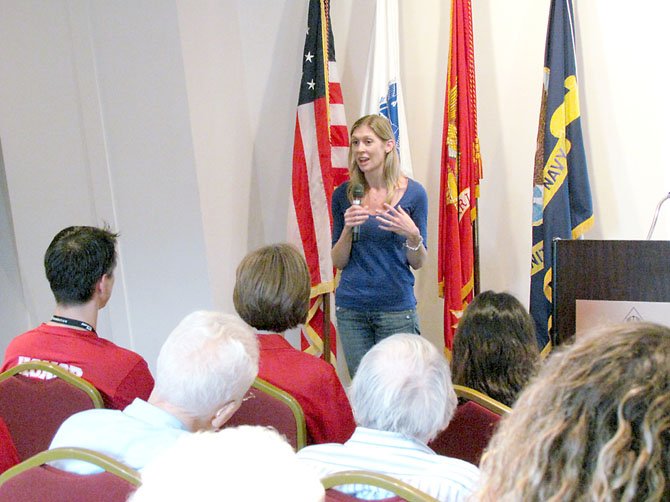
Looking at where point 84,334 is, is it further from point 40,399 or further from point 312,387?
point 312,387

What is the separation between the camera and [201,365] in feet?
4.96

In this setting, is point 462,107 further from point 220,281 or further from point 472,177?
point 220,281

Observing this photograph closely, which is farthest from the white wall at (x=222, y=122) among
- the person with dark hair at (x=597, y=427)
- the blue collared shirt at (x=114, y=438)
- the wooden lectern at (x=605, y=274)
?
the person with dark hair at (x=597, y=427)

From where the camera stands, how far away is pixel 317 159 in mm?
3611

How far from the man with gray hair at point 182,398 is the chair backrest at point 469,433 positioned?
1.74ft

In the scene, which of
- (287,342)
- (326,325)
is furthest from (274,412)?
(326,325)

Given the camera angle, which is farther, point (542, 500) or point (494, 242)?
point (494, 242)

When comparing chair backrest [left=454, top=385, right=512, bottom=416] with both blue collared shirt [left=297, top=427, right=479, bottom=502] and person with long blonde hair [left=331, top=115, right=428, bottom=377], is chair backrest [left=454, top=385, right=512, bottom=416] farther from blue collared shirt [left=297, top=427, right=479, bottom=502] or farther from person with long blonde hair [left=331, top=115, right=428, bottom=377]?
person with long blonde hair [left=331, top=115, right=428, bottom=377]

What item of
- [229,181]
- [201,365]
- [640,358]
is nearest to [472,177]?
[229,181]

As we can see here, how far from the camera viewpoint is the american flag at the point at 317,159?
3.55 m

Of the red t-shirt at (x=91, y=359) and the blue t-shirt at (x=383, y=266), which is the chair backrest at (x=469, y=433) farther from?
the blue t-shirt at (x=383, y=266)

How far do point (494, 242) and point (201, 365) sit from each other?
2.43m

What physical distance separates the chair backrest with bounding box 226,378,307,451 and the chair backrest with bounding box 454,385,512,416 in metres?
0.41

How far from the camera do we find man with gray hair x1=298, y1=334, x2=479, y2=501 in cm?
125
